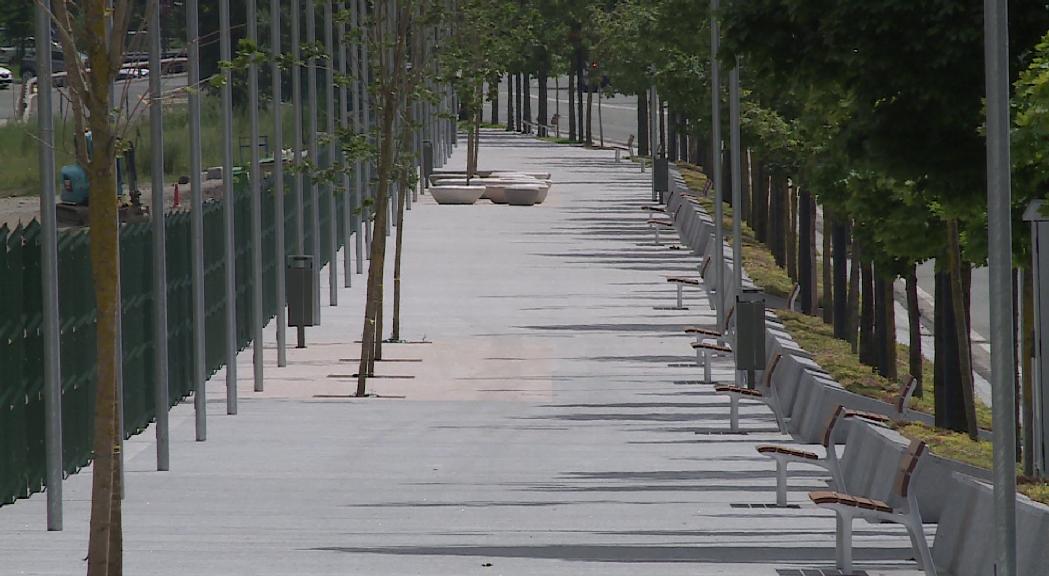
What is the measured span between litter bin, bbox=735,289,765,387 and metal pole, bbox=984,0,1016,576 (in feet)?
50.1

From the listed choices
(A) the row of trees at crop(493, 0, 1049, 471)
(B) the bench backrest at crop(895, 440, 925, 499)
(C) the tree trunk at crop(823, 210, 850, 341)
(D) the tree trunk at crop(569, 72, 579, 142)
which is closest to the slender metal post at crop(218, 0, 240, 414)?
(A) the row of trees at crop(493, 0, 1049, 471)

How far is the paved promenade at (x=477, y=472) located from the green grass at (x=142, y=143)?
8.56ft

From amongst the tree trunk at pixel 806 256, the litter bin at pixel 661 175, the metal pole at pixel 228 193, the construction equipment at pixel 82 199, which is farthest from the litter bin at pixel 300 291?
the litter bin at pixel 661 175

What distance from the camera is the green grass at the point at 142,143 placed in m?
17.2

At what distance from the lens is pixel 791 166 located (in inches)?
1688

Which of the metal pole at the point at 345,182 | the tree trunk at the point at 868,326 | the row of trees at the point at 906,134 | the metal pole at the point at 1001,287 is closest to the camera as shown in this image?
the metal pole at the point at 1001,287

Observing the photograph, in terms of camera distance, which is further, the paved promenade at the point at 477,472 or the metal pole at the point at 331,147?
the metal pole at the point at 331,147

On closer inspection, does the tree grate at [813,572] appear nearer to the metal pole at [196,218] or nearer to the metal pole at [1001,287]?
the metal pole at [1001,287]

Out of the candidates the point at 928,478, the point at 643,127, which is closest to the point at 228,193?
the point at 928,478

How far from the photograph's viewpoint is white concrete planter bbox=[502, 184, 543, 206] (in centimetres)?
7025

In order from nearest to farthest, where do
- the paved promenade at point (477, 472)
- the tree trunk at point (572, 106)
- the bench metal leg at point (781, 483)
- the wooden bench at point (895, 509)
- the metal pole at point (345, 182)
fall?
the wooden bench at point (895, 509) < the paved promenade at point (477, 472) < the bench metal leg at point (781, 483) < the metal pole at point (345, 182) < the tree trunk at point (572, 106)

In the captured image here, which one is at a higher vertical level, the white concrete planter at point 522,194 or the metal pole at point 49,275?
the metal pole at point 49,275

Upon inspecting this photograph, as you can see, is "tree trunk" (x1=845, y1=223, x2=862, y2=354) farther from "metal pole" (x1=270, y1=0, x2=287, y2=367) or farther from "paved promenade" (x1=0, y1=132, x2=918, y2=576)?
"metal pole" (x1=270, y1=0, x2=287, y2=367)

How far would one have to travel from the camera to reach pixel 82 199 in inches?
891
